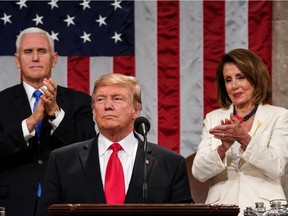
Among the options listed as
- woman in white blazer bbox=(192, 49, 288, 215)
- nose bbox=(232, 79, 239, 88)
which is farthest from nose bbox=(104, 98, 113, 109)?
nose bbox=(232, 79, 239, 88)

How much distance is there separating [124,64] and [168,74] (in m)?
0.33

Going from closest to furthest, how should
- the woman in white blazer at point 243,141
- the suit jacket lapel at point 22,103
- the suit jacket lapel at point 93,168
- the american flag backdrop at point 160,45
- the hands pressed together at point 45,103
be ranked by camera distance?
the suit jacket lapel at point 93,168 → the hands pressed together at point 45,103 → the woman in white blazer at point 243,141 → the suit jacket lapel at point 22,103 → the american flag backdrop at point 160,45

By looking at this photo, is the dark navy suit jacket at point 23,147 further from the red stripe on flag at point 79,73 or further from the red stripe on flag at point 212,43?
the red stripe on flag at point 212,43

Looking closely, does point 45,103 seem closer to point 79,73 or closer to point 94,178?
point 94,178

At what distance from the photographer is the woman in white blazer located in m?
4.94

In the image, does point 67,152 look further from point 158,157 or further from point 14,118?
point 14,118

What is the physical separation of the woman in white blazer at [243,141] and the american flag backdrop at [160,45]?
1.16 meters

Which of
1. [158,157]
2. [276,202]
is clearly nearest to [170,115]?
[158,157]

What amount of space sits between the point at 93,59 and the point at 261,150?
195 cm

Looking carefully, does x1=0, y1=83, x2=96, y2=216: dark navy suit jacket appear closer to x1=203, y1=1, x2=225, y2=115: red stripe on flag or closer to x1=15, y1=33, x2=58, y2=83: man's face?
x1=15, y1=33, x2=58, y2=83: man's face

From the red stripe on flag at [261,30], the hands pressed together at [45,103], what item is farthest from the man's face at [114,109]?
the red stripe on flag at [261,30]

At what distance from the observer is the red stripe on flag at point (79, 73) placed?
6.46 metres

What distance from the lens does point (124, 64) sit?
6496mm

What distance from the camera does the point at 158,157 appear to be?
4426 millimetres
